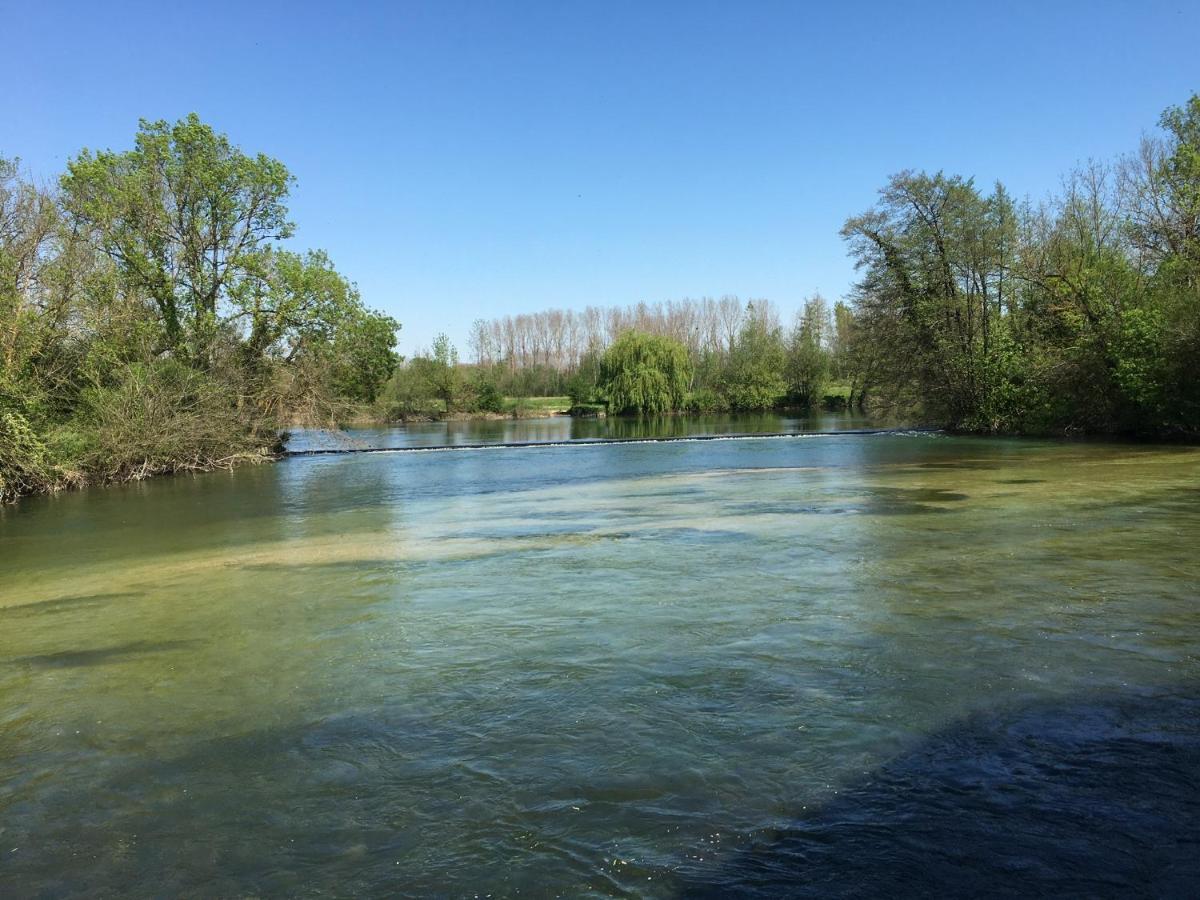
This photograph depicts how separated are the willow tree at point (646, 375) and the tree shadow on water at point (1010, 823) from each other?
2742 inches

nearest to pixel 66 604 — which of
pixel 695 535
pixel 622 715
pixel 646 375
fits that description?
pixel 622 715

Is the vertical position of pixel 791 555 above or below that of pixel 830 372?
below

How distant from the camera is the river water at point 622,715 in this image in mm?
3662

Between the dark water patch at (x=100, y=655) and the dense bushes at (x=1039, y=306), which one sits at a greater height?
the dense bushes at (x=1039, y=306)

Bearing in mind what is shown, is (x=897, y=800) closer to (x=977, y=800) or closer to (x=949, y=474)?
(x=977, y=800)

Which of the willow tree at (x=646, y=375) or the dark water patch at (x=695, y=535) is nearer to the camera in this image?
the dark water patch at (x=695, y=535)

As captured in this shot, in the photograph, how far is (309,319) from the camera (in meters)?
34.2

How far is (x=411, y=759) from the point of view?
4797 mm

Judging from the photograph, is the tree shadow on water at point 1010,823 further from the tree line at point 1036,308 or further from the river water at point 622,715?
A: the tree line at point 1036,308

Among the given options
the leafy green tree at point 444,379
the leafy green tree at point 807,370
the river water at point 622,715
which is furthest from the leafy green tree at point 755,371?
the river water at point 622,715

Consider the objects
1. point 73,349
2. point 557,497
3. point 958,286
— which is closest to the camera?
point 557,497

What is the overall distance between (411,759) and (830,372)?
80803 mm

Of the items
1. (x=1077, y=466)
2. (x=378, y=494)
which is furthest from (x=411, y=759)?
(x=1077, y=466)

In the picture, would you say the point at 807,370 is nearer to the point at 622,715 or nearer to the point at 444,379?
the point at 444,379
